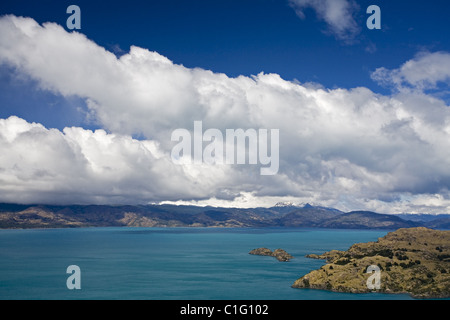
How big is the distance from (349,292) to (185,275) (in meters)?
88.7

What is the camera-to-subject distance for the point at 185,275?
19725 cm

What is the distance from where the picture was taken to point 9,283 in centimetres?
17188

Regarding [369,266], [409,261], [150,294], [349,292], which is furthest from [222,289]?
[409,261]

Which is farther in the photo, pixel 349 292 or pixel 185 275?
pixel 185 275

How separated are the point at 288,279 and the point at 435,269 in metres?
64.3

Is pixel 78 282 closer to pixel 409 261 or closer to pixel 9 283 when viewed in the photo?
pixel 9 283
